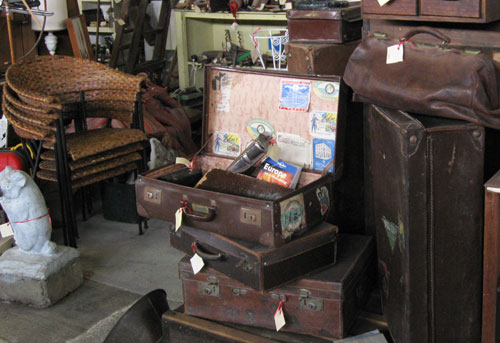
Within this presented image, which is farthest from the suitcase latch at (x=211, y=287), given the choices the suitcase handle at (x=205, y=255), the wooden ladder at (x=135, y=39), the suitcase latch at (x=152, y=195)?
the wooden ladder at (x=135, y=39)

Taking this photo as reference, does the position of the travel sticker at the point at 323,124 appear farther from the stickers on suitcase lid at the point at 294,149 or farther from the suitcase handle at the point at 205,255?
the suitcase handle at the point at 205,255

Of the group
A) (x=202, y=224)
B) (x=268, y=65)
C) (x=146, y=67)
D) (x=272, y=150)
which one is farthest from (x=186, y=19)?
(x=202, y=224)

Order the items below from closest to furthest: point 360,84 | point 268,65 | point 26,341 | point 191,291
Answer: point 360,84, point 191,291, point 26,341, point 268,65

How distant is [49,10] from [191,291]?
10.1ft

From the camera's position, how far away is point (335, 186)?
237 centimetres

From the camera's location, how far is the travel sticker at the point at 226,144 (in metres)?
2.55

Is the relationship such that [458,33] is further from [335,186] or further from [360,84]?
[335,186]

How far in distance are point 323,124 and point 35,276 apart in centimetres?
158

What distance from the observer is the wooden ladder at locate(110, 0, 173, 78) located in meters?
5.50

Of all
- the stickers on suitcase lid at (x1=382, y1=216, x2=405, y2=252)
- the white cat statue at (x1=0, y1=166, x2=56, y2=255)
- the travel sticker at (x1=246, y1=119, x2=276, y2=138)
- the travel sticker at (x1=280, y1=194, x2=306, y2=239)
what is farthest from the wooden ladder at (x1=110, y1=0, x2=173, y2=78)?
the stickers on suitcase lid at (x1=382, y1=216, x2=405, y2=252)

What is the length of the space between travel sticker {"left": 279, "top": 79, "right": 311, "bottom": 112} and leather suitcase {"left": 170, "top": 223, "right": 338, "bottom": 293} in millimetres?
525

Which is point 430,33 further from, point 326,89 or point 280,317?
point 280,317

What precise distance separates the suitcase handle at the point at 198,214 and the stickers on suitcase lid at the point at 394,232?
0.55 m

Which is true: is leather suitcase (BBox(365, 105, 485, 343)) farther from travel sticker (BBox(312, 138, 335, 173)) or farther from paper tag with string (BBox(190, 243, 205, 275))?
paper tag with string (BBox(190, 243, 205, 275))
